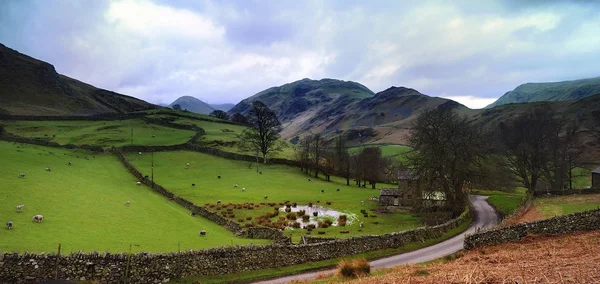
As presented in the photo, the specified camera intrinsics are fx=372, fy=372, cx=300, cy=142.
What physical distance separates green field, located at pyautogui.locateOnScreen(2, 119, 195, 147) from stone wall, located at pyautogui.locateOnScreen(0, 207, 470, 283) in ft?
237

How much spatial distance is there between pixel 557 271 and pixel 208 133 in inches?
4349

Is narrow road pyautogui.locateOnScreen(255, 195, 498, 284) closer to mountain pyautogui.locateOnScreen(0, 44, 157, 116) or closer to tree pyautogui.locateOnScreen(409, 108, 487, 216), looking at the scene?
tree pyautogui.locateOnScreen(409, 108, 487, 216)

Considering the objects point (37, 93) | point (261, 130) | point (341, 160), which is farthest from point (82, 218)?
point (37, 93)

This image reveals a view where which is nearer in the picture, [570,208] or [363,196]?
[570,208]

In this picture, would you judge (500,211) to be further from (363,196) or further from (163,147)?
(163,147)

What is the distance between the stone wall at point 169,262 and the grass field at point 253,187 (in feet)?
29.4

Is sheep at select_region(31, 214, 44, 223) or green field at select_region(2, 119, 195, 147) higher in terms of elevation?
green field at select_region(2, 119, 195, 147)

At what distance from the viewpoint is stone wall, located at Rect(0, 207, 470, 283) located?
1961 centimetres

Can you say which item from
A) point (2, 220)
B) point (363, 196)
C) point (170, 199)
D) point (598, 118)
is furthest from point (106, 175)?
point (598, 118)

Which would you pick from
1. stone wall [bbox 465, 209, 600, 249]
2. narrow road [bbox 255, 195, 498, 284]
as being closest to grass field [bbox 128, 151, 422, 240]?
narrow road [bbox 255, 195, 498, 284]

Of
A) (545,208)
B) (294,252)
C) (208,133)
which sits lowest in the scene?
(294,252)

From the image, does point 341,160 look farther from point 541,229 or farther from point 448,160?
point 541,229

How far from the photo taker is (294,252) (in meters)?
29.2

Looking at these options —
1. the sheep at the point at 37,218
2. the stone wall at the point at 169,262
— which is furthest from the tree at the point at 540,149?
the sheep at the point at 37,218
